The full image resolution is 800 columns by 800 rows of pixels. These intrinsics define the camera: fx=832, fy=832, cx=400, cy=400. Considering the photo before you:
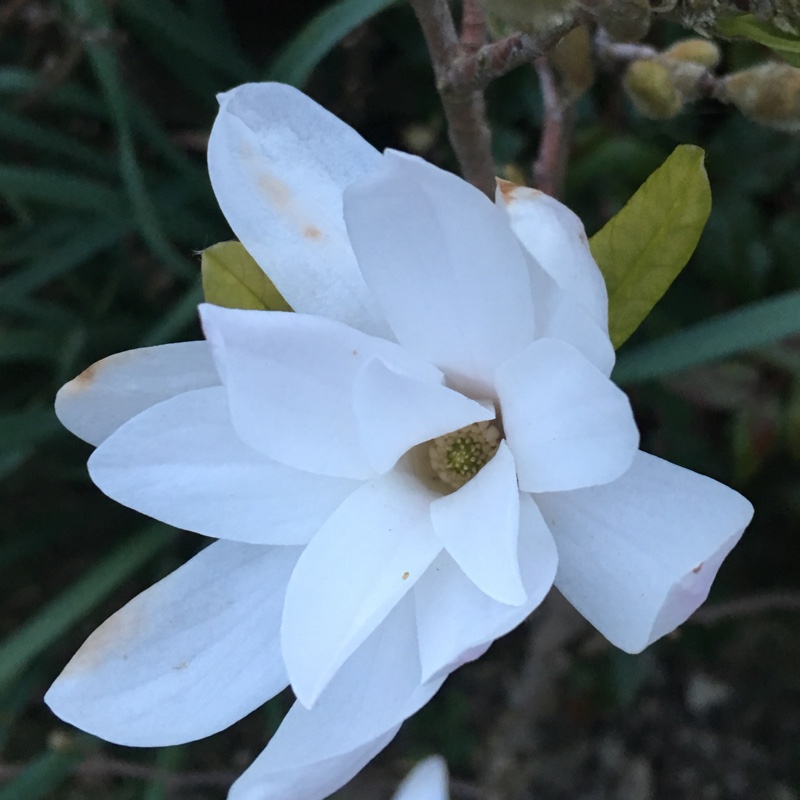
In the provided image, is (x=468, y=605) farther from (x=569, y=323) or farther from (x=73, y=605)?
(x=73, y=605)

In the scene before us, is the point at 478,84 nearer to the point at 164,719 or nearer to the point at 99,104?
the point at 164,719

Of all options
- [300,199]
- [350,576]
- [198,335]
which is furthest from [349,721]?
[198,335]

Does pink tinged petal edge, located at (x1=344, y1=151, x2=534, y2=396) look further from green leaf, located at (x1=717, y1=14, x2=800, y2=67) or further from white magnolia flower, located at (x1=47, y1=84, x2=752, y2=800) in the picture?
green leaf, located at (x1=717, y1=14, x2=800, y2=67)

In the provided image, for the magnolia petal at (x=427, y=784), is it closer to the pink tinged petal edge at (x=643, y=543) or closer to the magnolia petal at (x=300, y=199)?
the pink tinged petal edge at (x=643, y=543)

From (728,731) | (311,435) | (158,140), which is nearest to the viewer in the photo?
(311,435)

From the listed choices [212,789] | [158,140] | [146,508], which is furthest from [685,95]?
[212,789]

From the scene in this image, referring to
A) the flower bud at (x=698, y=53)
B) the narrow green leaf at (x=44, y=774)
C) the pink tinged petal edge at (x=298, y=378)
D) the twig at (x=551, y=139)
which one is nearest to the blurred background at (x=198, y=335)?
the narrow green leaf at (x=44, y=774)

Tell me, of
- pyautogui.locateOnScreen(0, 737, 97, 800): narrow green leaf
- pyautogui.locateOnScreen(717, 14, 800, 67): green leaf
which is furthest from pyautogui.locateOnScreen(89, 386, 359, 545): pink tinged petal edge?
pyautogui.locateOnScreen(0, 737, 97, 800): narrow green leaf

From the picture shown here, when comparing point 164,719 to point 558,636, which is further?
point 558,636
